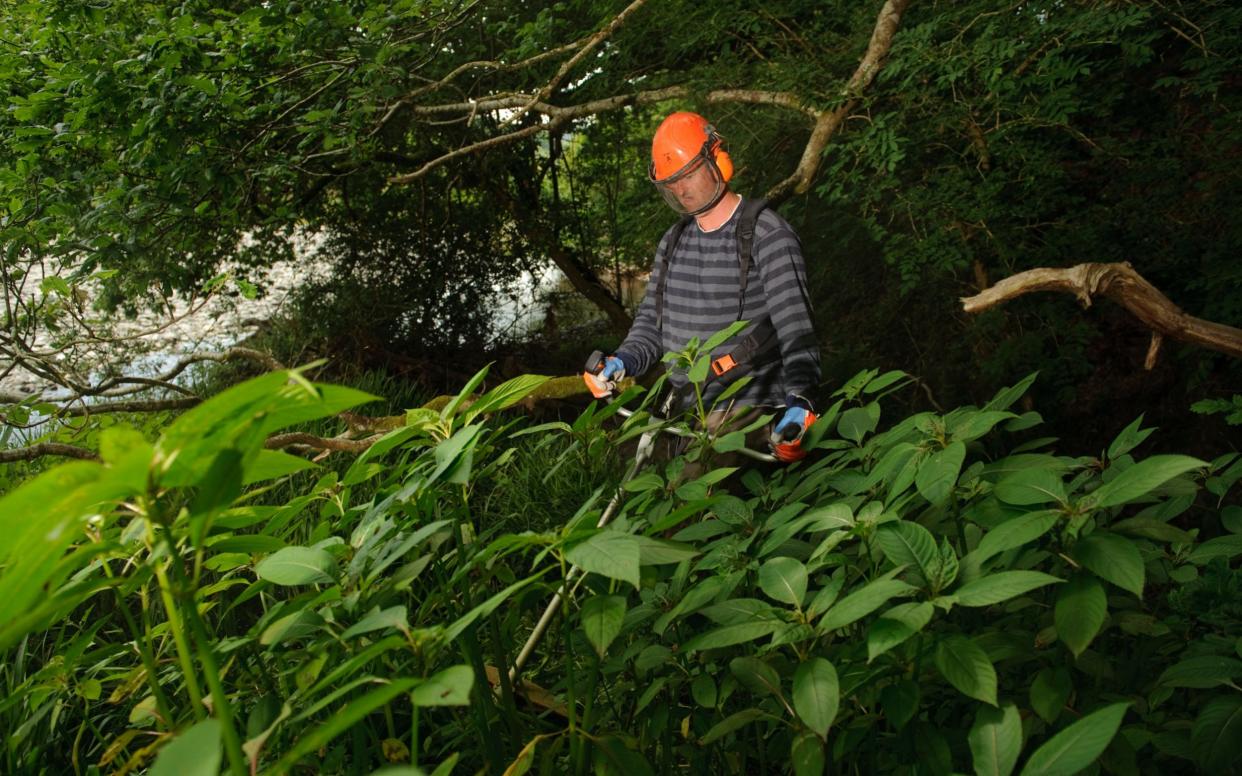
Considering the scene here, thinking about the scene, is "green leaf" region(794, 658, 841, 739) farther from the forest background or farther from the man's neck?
the man's neck

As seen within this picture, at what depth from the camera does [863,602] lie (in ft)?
3.04

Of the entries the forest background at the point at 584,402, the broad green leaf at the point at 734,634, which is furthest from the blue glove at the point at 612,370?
the broad green leaf at the point at 734,634

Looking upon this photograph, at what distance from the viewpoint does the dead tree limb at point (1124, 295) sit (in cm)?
309

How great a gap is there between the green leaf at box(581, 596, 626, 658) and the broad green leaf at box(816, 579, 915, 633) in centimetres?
22

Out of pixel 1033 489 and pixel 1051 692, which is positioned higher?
pixel 1033 489

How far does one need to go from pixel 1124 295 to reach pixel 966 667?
2.66 meters

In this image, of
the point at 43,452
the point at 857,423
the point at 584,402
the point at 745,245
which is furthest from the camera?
the point at 584,402

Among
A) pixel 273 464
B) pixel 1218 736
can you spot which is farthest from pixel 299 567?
pixel 1218 736

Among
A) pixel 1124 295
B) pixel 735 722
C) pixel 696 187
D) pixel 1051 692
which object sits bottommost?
pixel 1124 295

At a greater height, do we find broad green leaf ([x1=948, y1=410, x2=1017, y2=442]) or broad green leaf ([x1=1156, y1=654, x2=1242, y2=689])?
broad green leaf ([x1=948, y1=410, x2=1017, y2=442])

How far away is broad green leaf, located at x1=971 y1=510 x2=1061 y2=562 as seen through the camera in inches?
37.9

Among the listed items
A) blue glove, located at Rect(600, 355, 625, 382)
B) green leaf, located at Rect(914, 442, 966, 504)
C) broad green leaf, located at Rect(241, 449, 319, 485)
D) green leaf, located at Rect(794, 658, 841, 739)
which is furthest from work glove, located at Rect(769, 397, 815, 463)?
broad green leaf, located at Rect(241, 449, 319, 485)

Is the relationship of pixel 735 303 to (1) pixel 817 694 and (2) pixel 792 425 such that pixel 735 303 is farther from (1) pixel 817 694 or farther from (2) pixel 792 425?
(1) pixel 817 694

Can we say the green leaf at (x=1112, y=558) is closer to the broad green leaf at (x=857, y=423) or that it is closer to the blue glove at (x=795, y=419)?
the broad green leaf at (x=857, y=423)
